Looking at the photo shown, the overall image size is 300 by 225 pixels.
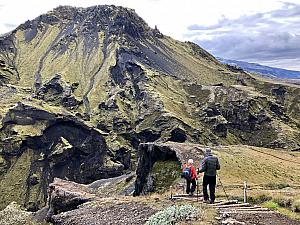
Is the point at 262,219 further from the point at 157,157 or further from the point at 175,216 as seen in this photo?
the point at 157,157

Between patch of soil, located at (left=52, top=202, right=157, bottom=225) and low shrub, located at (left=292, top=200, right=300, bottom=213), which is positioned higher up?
low shrub, located at (left=292, top=200, right=300, bottom=213)

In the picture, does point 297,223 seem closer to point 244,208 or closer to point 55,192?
point 244,208

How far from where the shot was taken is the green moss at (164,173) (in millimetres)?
67944

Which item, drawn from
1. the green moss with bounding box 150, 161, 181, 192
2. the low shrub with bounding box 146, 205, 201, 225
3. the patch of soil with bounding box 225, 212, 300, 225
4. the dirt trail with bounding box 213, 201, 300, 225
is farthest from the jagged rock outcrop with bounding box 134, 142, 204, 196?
the low shrub with bounding box 146, 205, 201, 225

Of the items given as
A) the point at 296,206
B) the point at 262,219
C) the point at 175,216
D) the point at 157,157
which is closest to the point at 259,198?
the point at 296,206

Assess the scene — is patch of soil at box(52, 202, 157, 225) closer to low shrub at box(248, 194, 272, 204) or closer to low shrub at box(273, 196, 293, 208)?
low shrub at box(273, 196, 293, 208)

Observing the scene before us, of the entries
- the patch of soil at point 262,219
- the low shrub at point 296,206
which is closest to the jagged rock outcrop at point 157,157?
the low shrub at point 296,206

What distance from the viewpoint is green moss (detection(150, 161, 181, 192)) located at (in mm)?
67944

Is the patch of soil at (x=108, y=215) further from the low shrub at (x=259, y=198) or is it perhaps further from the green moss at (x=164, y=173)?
the green moss at (x=164, y=173)

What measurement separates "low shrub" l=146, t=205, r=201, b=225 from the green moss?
42.4 meters

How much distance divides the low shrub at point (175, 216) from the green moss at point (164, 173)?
139 ft

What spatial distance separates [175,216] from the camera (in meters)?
22.8

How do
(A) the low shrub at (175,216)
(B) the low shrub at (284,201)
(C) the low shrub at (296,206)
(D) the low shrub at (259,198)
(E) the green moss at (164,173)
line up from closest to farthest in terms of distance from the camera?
(A) the low shrub at (175,216) < (C) the low shrub at (296,206) < (B) the low shrub at (284,201) < (D) the low shrub at (259,198) < (E) the green moss at (164,173)

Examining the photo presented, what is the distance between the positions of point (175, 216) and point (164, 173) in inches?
1968
